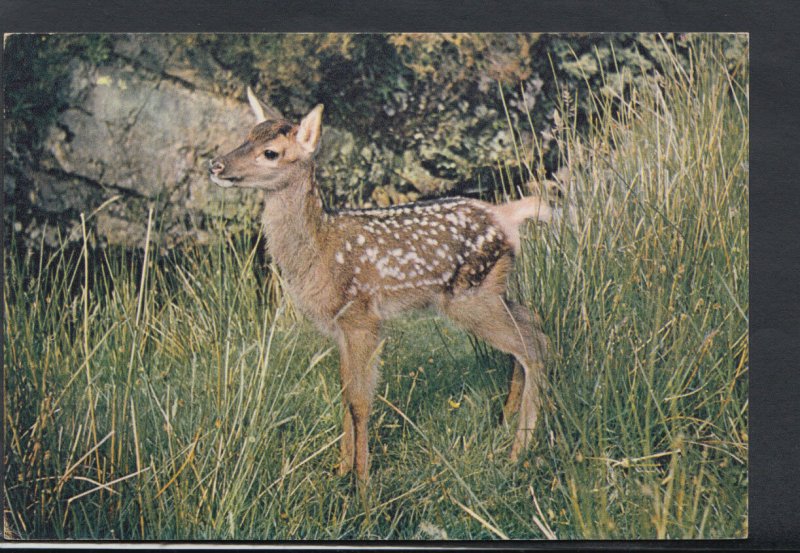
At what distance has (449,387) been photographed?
5.15 metres

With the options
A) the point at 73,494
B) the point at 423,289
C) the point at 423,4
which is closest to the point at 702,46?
the point at 423,4

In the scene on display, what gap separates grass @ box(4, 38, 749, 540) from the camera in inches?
196

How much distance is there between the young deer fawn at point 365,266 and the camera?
5.00 m

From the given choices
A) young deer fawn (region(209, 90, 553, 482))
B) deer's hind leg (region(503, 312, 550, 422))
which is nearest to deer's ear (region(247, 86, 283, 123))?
young deer fawn (region(209, 90, 553, 482))

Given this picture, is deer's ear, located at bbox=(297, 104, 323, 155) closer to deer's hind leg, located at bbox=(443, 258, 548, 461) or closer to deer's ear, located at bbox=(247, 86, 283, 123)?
deer's ear, located at bbox=(247, 86, 283, 123)

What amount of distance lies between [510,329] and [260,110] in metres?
1.79

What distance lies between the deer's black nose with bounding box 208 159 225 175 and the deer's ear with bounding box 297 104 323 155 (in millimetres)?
425

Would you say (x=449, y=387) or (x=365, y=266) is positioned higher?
(x=365, y=266)

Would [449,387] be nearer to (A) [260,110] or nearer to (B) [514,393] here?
(B) [514,393]

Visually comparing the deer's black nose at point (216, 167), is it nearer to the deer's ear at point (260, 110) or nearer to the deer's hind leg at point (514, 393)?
the deer's ear at point (260, 110)

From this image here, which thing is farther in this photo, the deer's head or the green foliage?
Answer: the green foliage

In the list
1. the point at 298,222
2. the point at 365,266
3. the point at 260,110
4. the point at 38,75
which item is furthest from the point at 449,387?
the point at 38,75

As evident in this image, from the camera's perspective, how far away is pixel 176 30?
16.9 ft
